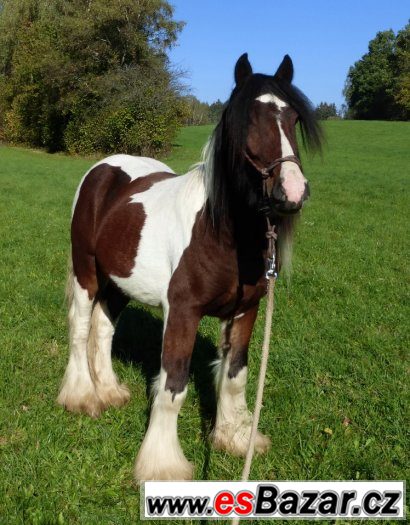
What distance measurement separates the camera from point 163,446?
120 inches

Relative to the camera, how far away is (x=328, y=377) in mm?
4242

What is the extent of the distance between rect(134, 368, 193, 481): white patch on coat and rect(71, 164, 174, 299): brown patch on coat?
90cm

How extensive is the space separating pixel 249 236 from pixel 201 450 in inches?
59.9

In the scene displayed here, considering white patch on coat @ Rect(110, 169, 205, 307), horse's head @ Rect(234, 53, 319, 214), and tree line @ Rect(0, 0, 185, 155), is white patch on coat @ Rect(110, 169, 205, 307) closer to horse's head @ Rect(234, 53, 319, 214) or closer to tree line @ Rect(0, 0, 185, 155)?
horse's head @ Rect(234, 53, 319, 214)

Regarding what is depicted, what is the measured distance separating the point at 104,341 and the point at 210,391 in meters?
0.96

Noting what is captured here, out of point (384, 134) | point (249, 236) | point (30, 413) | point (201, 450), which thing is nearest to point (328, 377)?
point (201, 450)

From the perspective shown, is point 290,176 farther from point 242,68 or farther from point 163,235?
point 163,235

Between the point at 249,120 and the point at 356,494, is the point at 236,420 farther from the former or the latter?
the point at 249,120

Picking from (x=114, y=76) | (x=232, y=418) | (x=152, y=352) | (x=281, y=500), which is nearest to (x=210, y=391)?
(x=232, y=418)

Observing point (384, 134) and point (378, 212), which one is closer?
point (378, 212)

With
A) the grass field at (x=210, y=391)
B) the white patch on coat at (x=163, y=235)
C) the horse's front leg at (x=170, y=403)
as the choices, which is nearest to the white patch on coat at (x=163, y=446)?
the horse's front leg at (x=170, y=403)

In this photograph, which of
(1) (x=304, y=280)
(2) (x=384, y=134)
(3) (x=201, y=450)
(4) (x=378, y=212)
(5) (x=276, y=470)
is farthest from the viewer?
(2) (x=384, y=134)

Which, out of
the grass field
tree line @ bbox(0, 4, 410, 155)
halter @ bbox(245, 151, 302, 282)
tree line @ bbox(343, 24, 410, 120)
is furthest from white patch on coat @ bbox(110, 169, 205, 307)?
tree line @ bbox(343, 24, 410, 120)

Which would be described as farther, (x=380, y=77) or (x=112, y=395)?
(x=380, y=77)
